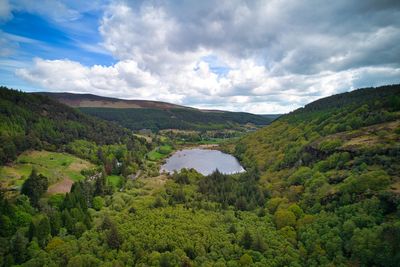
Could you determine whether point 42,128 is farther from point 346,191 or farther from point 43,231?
point 346,191

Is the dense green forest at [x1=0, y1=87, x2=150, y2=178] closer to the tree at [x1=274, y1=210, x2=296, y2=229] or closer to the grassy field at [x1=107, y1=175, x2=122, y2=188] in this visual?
the grassy field at [x1=107, y1=175, x2=122, y2=188]

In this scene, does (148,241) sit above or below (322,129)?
below

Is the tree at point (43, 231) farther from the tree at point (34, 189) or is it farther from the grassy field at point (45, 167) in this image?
the grassy field at point (45, 167)

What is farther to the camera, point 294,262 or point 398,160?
point 398,160

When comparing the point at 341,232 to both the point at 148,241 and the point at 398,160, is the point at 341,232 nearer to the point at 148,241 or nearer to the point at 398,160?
the point at 398,160

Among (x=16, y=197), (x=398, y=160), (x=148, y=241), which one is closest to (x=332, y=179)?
(x=398, y=160)

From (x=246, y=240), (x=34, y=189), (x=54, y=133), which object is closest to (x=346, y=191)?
(x=246, y=240)
